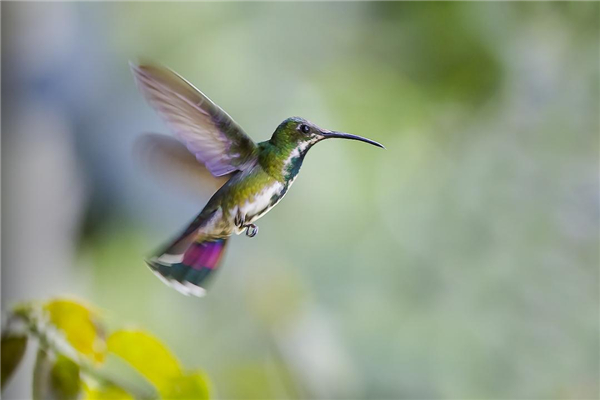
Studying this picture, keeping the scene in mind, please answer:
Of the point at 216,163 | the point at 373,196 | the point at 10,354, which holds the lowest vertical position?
the point at 10,354

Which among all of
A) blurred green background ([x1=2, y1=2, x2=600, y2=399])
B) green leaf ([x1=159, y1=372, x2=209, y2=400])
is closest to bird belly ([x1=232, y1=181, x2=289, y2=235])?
green leaf ([x1=159, y1=372, x2=209, y2=400])

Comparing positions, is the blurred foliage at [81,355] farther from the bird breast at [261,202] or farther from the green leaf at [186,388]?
the bird breast at [261,202]

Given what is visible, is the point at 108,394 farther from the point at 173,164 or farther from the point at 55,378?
the point at 173,164

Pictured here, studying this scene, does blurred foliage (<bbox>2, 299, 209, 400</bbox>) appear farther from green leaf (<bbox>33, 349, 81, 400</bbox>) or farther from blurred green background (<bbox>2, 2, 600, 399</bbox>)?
blurred green background (<bbox>2, 2, 600, 399</bbox>)

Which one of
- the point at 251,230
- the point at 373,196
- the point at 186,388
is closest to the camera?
the point at 251,230

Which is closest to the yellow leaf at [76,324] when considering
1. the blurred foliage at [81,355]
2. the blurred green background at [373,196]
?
the blurred foliage at [81,355]

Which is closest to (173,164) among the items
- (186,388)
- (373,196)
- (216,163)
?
(216,163)

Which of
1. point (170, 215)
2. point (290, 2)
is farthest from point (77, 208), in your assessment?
point (290, 2)
